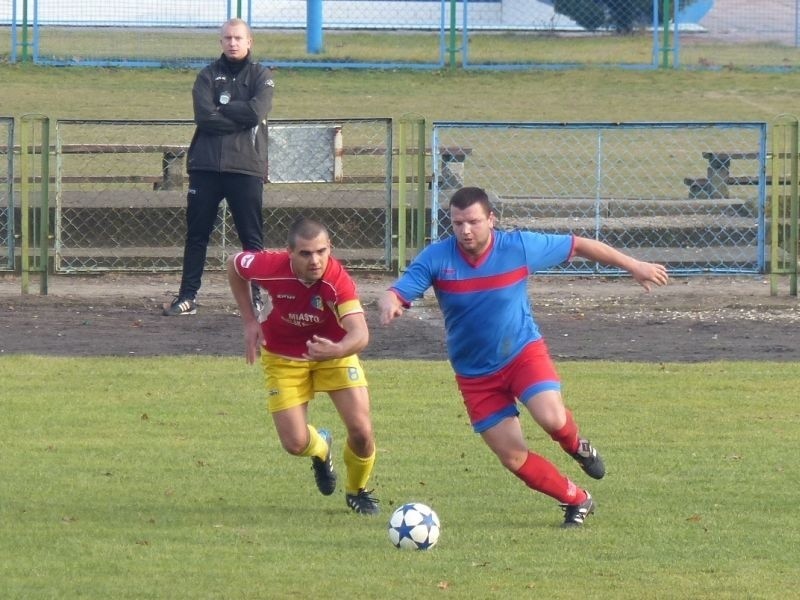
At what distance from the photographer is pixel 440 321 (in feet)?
40.1

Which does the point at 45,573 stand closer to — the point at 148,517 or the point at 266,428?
the point at 148,517

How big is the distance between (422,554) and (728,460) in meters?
2.28

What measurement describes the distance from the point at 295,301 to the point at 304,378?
15.2 inches

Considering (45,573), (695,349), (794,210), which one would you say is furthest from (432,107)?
(45,573)

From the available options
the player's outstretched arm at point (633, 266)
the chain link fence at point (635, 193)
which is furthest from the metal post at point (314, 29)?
the player's outstretched arm at point (633, 266)

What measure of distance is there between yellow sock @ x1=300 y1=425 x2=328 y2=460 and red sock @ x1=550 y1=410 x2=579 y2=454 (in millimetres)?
1052

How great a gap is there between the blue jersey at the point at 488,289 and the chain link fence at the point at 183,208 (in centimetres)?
677

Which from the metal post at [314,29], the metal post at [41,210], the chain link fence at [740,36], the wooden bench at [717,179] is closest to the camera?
the metal post at [41,210]

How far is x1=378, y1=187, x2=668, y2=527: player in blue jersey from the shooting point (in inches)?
255

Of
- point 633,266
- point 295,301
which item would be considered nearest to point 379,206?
point 295,301

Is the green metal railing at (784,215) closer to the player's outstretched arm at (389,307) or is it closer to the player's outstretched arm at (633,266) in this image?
the player's outstretched arm at (633,266)

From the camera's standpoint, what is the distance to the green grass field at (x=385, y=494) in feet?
18.8

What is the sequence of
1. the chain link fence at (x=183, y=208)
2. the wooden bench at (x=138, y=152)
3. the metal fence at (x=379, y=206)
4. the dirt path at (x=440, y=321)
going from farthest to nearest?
the wooden bench at (x=138, y=152)
the chain link fence at (x=183, y=208)
the metal fence at (x=379, y=206)
the dirt path at (x=440, y=321)

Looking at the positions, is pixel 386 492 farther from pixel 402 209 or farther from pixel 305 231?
pixel 402 209
